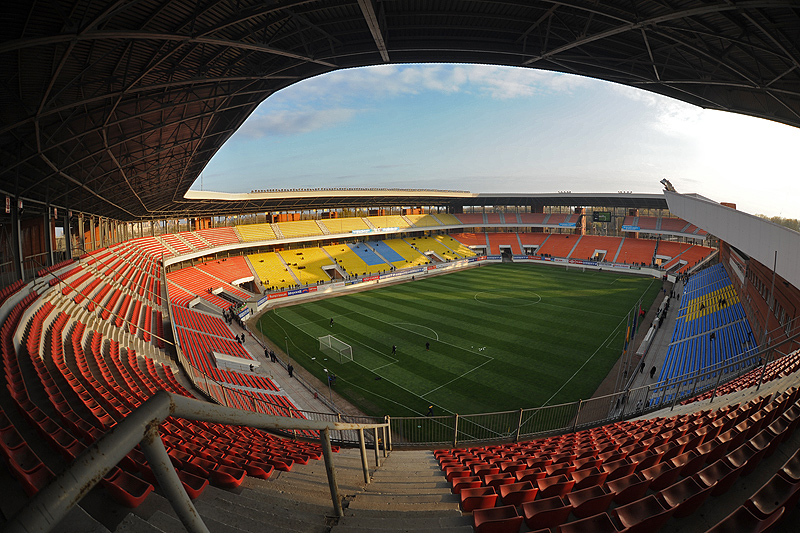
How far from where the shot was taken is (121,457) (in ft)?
5.18

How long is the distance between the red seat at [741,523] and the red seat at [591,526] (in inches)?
33.5

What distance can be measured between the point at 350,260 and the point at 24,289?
42.4 meters

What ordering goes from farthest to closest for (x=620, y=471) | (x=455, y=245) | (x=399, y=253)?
(x=455, y=245) → (x=399, y=253) → (x=620, y=471)

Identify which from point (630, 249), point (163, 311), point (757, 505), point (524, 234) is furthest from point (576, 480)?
point (524, 234)

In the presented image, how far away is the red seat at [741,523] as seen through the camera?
9.98 ft

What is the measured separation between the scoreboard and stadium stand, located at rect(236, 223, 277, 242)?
55.7m

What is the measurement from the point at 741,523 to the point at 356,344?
78.8 ft

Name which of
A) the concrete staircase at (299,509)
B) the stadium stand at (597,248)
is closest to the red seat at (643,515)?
the concrete staircase at (299,509)

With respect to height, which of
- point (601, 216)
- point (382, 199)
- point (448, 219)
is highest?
point (382, 199)

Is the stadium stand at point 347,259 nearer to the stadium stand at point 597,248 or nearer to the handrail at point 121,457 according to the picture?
the stadium stand at point 597,248

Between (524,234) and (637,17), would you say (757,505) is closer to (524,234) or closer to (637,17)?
(637,17)

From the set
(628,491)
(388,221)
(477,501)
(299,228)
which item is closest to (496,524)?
(477,501)

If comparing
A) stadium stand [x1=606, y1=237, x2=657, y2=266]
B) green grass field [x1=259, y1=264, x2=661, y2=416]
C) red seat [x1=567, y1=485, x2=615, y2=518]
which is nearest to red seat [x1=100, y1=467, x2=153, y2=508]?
red seat [x1=567, y1=485, x2=615, y2=518]

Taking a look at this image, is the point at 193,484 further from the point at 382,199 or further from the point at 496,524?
the point at 382,199
